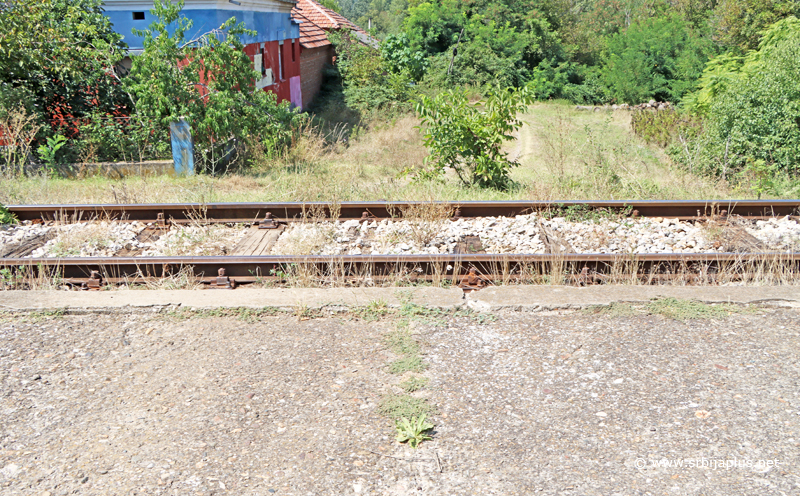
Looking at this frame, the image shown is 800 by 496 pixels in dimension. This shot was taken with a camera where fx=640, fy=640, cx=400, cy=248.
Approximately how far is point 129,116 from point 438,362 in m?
10.7

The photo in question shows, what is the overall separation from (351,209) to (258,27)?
1131 cm

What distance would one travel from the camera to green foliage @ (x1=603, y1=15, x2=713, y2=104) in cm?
2289

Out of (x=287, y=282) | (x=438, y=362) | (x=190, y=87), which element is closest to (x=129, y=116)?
(x=190, y=87)

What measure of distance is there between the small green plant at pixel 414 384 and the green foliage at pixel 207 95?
8025 mm

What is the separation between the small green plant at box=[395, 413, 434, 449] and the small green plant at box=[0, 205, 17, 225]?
21.3 feet

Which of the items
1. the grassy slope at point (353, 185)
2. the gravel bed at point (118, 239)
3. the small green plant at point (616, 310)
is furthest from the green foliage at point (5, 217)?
the small green plant at point (616, 310)

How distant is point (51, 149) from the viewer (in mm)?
11102

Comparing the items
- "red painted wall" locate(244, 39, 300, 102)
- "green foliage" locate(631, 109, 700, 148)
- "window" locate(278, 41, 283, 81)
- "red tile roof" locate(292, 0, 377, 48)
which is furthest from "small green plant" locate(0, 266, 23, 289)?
"red tile roof" locate(292, 0, 377, 48)

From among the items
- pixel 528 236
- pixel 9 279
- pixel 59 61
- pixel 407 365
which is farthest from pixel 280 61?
pixel 407 365

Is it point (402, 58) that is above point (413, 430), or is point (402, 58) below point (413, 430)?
above

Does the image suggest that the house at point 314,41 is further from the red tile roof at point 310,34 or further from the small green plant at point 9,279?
the small green plant at point 9,279

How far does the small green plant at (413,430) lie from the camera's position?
11.8 ft

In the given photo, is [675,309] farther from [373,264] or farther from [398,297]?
[373,264]

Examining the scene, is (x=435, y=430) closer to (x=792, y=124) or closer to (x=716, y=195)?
(x=716, y=195)
